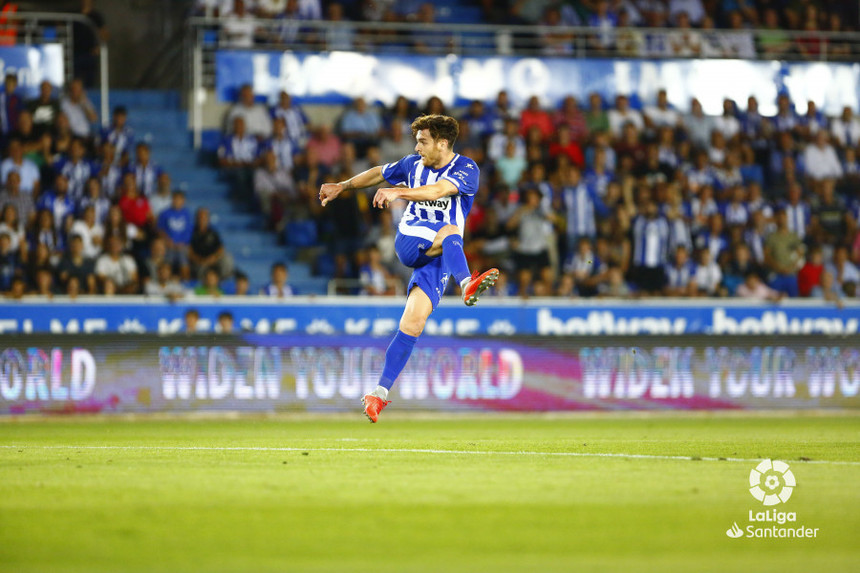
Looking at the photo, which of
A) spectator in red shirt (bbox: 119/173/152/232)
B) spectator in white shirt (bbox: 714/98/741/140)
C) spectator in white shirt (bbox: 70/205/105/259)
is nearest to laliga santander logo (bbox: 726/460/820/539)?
spectator in white shirt (bbox: 70/205/105/259)

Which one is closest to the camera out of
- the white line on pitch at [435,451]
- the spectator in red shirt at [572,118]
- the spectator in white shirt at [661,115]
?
the white line on pitch at [435,451]

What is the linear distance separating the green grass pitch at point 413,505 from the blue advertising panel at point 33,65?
9.82 m

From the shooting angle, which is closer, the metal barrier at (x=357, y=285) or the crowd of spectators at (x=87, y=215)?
the crowd of spectators at (x=87, y=215)

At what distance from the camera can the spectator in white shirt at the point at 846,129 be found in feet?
68.4

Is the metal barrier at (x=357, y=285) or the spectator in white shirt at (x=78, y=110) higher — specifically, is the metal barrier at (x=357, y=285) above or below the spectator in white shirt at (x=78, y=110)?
below

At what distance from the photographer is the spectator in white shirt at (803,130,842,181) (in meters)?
20.2

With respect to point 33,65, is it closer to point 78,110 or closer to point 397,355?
point 78,110

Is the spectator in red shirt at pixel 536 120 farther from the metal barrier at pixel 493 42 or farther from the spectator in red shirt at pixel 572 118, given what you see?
the metal barrier at pixel 493 42

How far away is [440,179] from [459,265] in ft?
2.29

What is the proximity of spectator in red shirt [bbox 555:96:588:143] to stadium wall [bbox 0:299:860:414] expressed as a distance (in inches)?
176

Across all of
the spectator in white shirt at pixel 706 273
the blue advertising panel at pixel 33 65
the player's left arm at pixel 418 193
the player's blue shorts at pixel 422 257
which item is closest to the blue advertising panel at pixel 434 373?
the spectator in white shirt at pixel 706 273

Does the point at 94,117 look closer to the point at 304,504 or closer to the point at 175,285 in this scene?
the point at 175,285

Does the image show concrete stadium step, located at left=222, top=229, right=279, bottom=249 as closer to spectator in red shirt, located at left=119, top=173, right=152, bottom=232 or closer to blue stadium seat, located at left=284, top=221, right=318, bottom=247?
blue stadium seat, located at left=284, top=221, right=318, bottom=247

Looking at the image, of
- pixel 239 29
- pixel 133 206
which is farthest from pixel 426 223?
pixel 239 29
